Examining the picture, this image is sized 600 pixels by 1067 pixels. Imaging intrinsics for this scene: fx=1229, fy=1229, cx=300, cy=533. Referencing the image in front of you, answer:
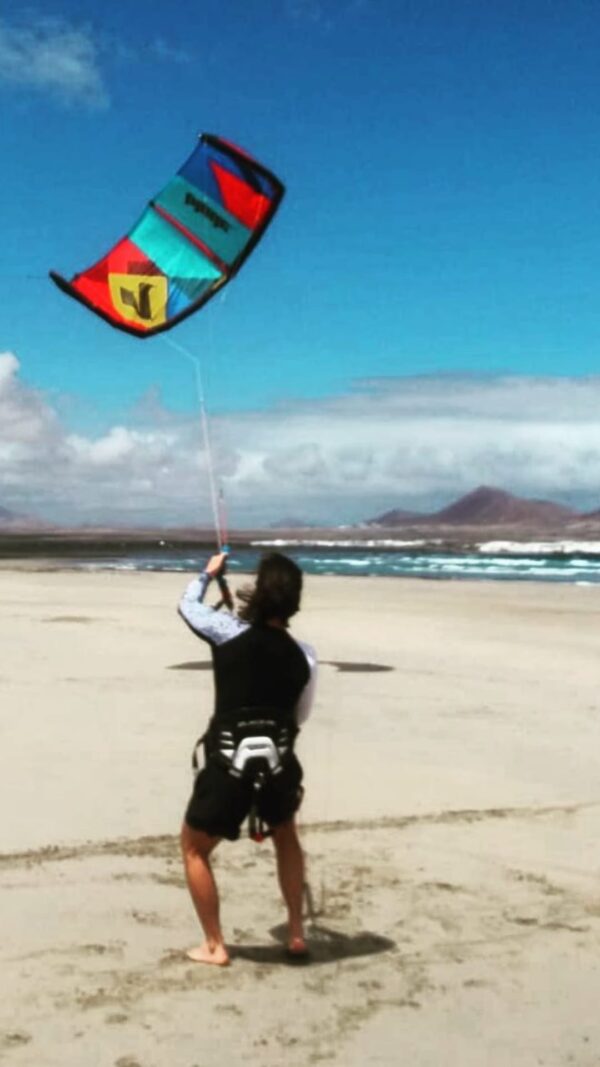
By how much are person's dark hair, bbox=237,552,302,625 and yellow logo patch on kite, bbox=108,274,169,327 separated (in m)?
4.06

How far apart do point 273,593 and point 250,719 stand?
0.48 metres

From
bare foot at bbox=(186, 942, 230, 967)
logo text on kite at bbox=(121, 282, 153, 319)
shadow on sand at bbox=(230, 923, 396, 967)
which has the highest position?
logo text on kite at bbox=(121, 282, 153, 319)

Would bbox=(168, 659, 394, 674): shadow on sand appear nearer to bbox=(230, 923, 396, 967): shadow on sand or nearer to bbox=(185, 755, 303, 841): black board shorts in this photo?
bbox=(230, 923, 396, 967): shadow on sand

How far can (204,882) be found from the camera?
468cm

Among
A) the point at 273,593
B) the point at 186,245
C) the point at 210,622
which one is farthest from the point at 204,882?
the point at 186,245

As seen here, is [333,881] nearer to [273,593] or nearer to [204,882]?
[204,882]

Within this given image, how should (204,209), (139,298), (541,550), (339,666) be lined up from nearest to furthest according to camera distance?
(204,209) < (139,298) < (339,666) < (541,550)

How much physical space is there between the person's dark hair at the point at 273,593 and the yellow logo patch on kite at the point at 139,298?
13.3 feet

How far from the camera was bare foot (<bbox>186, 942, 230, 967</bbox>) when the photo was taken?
4.80 meters

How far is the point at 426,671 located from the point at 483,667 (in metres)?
0.90

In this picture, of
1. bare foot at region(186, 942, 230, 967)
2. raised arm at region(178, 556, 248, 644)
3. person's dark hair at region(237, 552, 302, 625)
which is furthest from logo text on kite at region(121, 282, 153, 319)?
bare foot at region(186, 942, 230, 967)

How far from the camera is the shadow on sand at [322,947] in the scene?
4.94 m

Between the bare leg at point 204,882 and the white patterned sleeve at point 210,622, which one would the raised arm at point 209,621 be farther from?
the bare leg at point 204,882

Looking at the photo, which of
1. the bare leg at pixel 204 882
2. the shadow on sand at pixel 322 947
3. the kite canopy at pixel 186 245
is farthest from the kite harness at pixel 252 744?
the kite canopy at pixel 186 245
